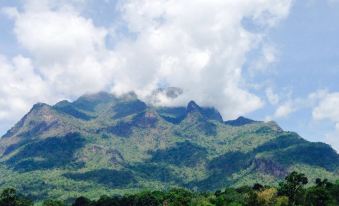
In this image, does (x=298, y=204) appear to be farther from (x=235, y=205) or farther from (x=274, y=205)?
(x=235, y=205)

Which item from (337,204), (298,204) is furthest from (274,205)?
(337,204)

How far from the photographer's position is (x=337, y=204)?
7648 inches

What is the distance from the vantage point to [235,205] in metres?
196

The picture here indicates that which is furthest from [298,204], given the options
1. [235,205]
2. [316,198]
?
[235,205]

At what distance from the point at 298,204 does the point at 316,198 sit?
39.0ft

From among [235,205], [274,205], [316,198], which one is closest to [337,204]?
[316,198]

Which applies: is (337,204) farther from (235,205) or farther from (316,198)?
(235,205)

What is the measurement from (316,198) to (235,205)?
31.7m

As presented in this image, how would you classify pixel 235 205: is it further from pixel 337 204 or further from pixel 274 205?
pixel 337 204

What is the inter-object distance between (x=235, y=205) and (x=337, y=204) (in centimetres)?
4072

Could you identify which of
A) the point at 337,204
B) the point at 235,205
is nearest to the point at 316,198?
the point at 337,204

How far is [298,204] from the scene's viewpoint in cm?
19962

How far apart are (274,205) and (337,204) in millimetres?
25210
